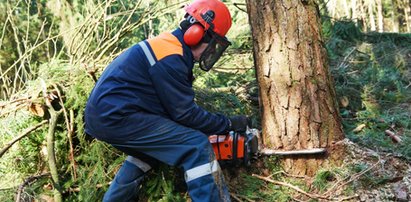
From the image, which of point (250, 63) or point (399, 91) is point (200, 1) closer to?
point (250, 63)

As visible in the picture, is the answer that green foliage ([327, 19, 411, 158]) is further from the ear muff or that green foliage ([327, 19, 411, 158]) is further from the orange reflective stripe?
the orange reflective stripe

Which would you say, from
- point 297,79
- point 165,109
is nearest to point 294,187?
point 297,79

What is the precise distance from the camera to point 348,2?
13781 mm

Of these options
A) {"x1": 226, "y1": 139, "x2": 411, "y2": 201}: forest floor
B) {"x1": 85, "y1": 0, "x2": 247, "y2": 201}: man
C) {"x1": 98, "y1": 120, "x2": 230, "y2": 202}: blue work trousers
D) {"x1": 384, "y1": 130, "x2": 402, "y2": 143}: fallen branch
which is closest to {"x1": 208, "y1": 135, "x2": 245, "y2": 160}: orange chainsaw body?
{"x1": 85, "y1": 0, "x2": 247, "y2": 201}: man

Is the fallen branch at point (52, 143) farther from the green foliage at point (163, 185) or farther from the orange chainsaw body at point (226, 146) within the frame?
the orange chainsaw body at point (226, 146)

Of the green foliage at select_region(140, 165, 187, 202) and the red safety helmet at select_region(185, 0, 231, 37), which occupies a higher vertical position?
the red safety helmet at select_region(185, 0, 231, 37)

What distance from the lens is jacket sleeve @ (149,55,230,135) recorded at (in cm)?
276

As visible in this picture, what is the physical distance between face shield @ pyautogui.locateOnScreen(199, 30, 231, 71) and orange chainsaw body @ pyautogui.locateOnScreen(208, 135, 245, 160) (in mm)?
550

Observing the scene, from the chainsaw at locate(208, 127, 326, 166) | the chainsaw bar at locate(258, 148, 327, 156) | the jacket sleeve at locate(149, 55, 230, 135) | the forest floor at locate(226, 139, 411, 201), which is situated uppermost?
the jacket sleeve at locate(149, 55, 230, 135)

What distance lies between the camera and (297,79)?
328 centimetres

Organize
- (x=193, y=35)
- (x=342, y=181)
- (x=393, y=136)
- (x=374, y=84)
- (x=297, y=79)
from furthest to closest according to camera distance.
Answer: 1. (x=374, y=84)
2. (x=393, y=136)
3. (x=297, y=79)
4. (x=342, y=181)
5. (x=193, y=35)

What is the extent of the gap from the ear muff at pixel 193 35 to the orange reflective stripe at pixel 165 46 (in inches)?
2.7

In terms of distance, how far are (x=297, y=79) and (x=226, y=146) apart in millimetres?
783

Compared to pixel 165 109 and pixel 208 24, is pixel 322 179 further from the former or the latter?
pixel 208 24
